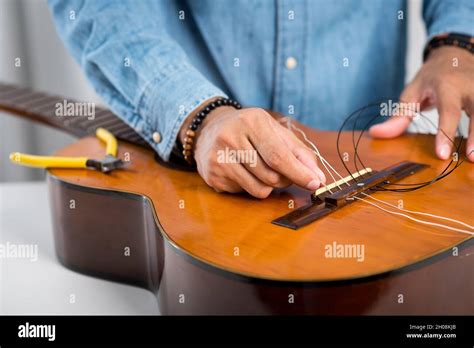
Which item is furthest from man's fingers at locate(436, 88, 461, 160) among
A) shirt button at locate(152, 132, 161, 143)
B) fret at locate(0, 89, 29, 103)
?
fret at locate(0, 89, 29, 103)

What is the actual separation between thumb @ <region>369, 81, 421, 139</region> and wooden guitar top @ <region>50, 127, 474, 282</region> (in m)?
0.04

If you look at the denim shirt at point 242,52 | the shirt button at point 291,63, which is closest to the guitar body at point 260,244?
the denim shirt at point 242,52

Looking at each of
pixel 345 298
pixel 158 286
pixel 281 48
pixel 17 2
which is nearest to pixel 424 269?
pixel 345 298

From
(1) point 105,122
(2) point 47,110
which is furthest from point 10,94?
(1) point 105,122

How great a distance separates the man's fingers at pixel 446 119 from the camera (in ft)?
2.69

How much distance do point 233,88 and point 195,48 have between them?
0.31ft

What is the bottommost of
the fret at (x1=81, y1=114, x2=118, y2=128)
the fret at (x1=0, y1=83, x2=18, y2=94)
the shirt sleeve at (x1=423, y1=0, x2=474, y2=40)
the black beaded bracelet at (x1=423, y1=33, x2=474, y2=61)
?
the fret at (x1=81, y1=114, x2=118, y2=128)

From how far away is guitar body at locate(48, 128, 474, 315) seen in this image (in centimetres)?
52

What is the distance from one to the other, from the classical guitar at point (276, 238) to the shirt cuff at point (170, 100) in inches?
1.7

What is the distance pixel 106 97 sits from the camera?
94 centimetres

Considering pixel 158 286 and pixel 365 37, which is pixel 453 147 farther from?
pixel 158 286

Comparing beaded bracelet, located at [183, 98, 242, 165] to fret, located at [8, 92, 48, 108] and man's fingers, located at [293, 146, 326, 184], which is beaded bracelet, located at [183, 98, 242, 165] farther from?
fret, located at [8, 92, 48, 108]

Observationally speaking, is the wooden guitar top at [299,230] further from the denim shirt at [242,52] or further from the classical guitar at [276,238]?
the denim shirt at [242,52]

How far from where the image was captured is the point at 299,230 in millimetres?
608
